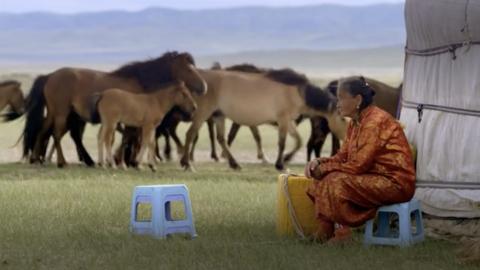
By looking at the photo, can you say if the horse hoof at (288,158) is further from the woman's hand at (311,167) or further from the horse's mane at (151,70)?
the woman's hand at (311,167)

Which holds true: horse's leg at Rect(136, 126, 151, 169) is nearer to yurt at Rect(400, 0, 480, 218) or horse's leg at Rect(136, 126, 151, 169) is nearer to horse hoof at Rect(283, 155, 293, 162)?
horse hoof at Rect(283, 155, 293, 162)

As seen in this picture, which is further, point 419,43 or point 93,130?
point 93,130

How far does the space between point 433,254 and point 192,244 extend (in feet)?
Result: 5.55

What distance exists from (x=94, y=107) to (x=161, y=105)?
0.93 meters

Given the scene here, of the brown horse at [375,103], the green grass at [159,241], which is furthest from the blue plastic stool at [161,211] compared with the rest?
the brown horse at [375,103]

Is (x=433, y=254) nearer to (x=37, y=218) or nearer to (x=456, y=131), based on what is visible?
(x=456, y=131)

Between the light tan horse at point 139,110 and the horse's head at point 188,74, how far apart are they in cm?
68

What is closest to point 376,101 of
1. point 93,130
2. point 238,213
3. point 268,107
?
point 268,107

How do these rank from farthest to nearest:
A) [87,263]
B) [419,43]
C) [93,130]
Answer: [93,130] < [419,43] < [87,263]

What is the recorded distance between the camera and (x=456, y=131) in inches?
389

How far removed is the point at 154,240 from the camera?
9492 mm

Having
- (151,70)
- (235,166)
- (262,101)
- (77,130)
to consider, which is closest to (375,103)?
(262,101)

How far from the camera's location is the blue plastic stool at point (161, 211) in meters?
9.62

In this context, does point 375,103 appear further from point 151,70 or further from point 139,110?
point 139,110
